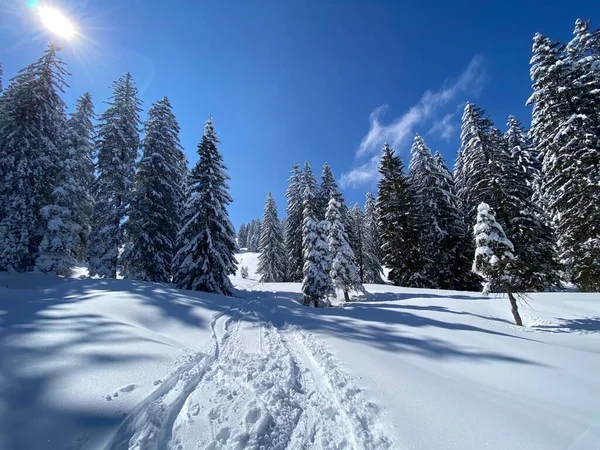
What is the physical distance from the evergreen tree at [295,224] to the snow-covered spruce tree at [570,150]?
2355cm

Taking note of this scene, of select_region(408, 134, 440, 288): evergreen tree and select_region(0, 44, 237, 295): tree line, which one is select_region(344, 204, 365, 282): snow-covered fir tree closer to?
select_region(408, 134, 440, 288): evergreen tree

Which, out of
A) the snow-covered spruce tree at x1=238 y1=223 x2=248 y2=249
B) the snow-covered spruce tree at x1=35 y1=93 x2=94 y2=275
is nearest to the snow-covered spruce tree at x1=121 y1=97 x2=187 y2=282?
the snow-covered spruce tree at x1=35 y1=93 x2=94 y2=275

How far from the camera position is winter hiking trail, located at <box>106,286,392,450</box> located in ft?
11.2

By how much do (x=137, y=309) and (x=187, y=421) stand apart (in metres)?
6.08

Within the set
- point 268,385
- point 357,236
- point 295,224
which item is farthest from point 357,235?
point 268,385

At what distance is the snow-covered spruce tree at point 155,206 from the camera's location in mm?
17562

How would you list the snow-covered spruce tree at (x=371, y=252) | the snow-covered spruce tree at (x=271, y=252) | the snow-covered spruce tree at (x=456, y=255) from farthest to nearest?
the snow-covered spruce tree at (x=271, y=252) < the snow-covered spruce tree at (x=371, y=252) < the snow-covered spruce tree at (x=456, y=255)

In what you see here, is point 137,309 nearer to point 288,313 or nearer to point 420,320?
point 288,313

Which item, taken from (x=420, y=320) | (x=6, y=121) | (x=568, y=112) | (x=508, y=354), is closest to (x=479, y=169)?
(x=568, y=112)

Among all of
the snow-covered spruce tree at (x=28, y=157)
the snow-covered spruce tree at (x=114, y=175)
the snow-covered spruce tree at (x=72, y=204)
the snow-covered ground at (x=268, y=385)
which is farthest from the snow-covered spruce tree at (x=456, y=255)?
the snow-covered spruce tree at (x=28, y=157)

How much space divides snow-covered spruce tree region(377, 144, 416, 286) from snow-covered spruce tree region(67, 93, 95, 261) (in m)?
25.4

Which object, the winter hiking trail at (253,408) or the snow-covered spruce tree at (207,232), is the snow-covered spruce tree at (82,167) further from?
the winter hiking trail at (253,408)

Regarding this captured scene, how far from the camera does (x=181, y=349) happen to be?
620cm

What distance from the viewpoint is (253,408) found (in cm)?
412
